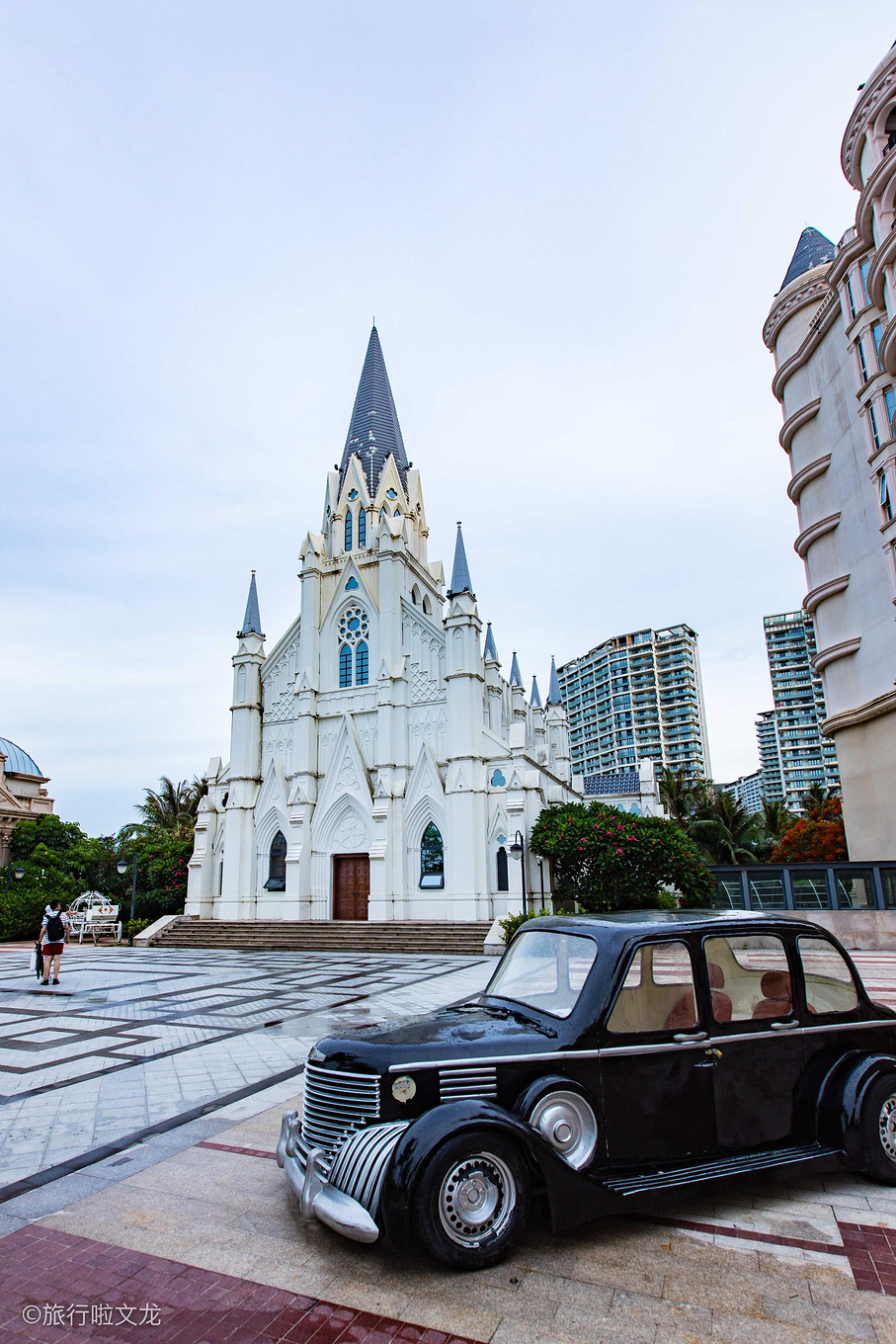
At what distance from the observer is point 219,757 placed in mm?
33312

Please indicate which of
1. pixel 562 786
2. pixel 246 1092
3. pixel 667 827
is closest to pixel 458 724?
pixel 667 827

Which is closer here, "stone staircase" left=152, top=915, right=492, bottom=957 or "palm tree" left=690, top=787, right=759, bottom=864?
"stone staircase" left=152, top=915, right=492, bottom=957

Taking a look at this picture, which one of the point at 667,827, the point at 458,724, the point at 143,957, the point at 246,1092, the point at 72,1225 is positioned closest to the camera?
the point at 72,1225

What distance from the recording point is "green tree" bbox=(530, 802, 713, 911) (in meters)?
22.9

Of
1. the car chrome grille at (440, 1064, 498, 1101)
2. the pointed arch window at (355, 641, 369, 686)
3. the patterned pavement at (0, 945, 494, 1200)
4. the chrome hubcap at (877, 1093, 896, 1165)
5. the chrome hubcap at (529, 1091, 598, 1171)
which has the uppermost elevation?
the pointed arch window at (355, 641, 369, 686)

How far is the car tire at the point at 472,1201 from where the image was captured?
3271 mm

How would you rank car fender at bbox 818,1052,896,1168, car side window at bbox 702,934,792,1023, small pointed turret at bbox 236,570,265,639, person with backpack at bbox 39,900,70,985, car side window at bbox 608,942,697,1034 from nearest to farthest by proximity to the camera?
car side window at bbox 608,942,697,1034 < car fender at bbox 818,1052,896,1168 < car side window at bbox 702,934,792,1023 < person with backpack at bbox 39,900,70,985 < small pointed turret at bbox 236,570,265,639

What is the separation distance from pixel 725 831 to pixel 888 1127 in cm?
4357

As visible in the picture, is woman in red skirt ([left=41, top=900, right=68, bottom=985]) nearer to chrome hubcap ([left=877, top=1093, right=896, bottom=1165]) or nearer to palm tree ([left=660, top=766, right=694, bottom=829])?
chrome hubcap ([left=877, top=1093, right=896, bottom=1165])

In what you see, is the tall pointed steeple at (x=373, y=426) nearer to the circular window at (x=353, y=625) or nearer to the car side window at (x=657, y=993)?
the circular window at (x=353, y=625)

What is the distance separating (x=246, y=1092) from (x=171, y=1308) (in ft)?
11.8

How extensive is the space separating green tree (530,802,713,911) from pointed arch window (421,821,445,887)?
4523 mm

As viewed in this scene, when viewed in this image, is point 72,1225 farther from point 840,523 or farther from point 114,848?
point 114,848

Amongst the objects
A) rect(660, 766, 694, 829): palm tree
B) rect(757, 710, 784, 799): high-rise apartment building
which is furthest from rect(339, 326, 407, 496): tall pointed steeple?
rect(757, 710, 784, 799): high-rise apartment building
